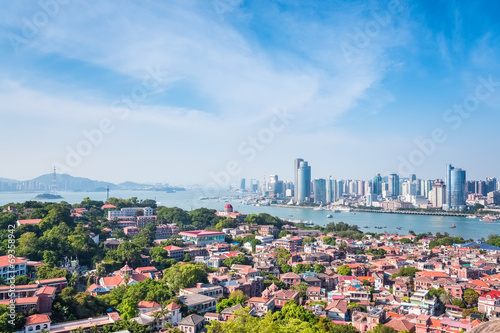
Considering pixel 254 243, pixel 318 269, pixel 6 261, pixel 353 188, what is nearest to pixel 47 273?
pixel 6 261

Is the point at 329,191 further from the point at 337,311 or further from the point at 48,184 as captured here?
the point at 337,311

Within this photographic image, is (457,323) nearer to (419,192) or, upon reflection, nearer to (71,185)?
(419,192)

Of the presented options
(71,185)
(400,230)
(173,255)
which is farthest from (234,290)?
(71,185)

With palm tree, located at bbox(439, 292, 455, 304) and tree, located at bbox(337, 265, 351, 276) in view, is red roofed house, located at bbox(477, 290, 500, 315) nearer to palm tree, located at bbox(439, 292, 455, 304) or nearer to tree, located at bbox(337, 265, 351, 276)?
palm tree, located at bbox(439, 292, 455, 304)

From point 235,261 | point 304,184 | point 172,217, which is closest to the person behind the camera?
point 235,261

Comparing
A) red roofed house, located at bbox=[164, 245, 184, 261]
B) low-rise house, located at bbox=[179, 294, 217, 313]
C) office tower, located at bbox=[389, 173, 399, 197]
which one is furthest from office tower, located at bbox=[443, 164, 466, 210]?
low-rise house, located at bbox=[179, 294, 217, 313]
